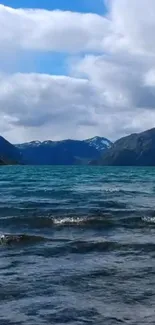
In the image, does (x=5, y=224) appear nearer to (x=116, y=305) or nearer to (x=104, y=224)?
(x=104, y=224)

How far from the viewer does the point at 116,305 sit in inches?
400

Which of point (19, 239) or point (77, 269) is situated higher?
point (19, 239)

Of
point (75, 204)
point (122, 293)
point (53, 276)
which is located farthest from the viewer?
point (75, 204)

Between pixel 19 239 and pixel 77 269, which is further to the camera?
pixel 19 239

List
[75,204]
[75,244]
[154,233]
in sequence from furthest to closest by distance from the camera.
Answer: [75,204] → [154,233] → [75,244]

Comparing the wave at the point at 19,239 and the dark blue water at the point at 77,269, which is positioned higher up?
the wave at the point at 19,239

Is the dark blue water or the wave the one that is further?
the wave

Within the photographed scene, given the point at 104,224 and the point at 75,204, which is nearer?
the point at 104,224

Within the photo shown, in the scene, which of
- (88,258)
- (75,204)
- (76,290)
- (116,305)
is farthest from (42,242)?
(75,204)

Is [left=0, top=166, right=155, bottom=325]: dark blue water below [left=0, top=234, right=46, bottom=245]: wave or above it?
below

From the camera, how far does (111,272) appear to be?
13.1 meters

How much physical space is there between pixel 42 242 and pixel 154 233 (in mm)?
5205

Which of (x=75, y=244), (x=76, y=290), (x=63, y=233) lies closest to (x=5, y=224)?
(x=63, y=233)

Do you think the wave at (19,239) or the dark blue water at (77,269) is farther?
the wave at (19,239)
